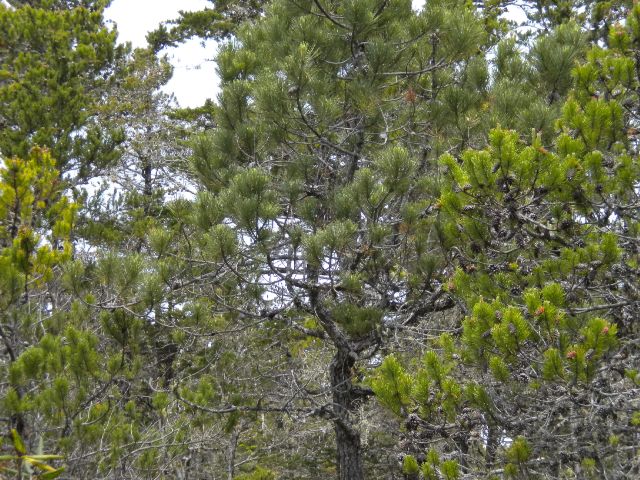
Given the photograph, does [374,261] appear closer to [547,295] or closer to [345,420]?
[345,420]

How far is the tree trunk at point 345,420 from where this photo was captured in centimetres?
573

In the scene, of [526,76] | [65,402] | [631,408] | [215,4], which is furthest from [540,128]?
[215,4]

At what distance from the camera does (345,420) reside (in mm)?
5637

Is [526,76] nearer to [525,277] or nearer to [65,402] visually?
[525,277]

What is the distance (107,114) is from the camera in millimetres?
11188

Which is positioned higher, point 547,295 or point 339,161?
point 339,161

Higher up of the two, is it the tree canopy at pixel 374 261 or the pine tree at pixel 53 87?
the pine tree at pixel 53 87

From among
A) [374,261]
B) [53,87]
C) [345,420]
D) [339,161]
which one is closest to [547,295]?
[374,261]

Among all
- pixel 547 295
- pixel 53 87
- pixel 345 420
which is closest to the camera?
pixel 547 295

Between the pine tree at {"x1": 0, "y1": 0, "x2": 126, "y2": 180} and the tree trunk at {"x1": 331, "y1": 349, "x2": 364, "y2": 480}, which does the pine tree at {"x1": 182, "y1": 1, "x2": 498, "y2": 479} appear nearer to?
the tree trunk at {"x1": 331, "y1": 349, "x2": 364, "y2": 480}

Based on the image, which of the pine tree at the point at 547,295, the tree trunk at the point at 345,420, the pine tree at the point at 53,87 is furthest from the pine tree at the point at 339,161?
the pine tree at the point at 53,87

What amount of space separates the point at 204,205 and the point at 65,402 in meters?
1.69

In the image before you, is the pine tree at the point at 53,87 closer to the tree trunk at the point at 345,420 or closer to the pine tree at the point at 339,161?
the pine tree at the point at 339,161

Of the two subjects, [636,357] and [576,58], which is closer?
[636,357]
